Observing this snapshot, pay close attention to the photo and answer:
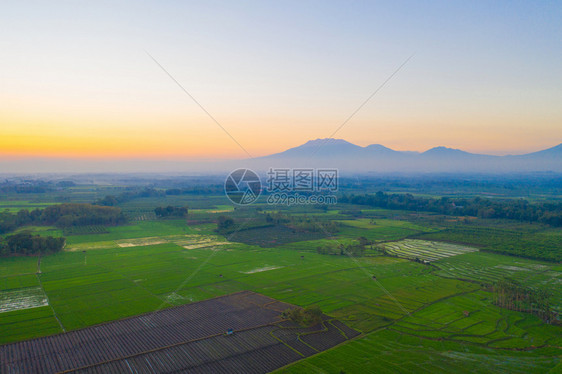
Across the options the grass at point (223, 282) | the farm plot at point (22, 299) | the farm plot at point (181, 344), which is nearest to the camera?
the farm plot at point (181, 344)

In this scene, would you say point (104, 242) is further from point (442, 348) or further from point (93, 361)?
point (442, 348)

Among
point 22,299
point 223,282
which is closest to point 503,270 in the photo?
point 223,282

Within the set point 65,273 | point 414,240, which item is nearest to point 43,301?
point 65,273

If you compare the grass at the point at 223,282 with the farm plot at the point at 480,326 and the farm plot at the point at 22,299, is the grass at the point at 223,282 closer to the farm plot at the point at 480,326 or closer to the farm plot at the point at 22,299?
the farm plot at the point at 22,299
